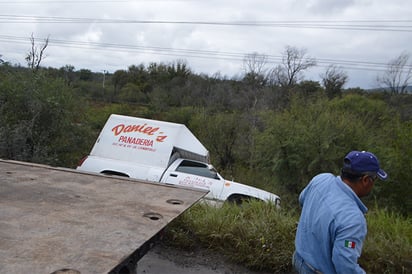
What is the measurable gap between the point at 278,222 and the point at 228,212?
2.85 ft

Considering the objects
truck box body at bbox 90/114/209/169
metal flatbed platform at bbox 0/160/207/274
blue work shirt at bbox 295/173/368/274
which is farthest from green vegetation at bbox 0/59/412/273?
truck box body at bbox 90/114/209/169

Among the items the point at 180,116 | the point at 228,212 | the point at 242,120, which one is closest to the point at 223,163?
the point at 242,120

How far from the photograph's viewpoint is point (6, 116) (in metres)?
11.6

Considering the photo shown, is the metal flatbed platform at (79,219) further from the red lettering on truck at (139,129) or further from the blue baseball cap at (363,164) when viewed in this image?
the red lettering on truck at (139,129)

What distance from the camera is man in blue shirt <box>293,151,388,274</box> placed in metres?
2.27

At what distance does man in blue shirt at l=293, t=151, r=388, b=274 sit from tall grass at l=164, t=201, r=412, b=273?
49.1 inches

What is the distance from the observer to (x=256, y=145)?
710 inches

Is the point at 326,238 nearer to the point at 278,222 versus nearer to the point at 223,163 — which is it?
the point at 278,222

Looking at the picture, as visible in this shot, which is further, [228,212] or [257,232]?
[228,212]

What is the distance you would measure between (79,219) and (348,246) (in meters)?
1.77

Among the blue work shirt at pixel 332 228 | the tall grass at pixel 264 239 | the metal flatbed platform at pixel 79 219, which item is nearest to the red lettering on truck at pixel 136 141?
the tall grass at pixel 264 239

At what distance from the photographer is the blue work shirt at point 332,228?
2260 millimetres

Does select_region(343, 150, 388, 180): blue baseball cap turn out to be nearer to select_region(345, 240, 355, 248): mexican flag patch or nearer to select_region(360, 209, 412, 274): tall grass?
select_region(345, 240, 355, 248): mexican flag patch

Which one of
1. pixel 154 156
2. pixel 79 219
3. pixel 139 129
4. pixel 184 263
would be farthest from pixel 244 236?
pixel 139 129
